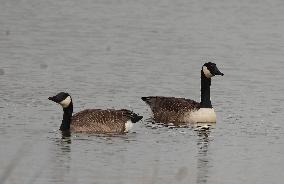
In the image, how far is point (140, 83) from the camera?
25.1 m

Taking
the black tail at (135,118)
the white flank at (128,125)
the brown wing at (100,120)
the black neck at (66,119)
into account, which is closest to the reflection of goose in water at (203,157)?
the black tail at (135,118)

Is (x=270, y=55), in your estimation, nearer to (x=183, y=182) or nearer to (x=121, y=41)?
(x=121, y=41)

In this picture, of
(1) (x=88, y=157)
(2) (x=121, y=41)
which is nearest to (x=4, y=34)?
(2) (x=121, y=41)

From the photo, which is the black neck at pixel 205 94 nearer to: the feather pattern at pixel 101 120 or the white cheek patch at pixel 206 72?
the white cheek patch at pixel 206 72

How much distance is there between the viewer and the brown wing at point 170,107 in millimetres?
22250

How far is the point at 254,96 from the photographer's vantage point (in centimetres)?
2402

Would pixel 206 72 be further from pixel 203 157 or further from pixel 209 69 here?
pixel 203 157

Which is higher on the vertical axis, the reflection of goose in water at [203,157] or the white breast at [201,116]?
the white breast at [201,116]

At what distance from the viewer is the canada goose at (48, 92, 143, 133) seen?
20.3 m

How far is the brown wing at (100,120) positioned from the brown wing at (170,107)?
1596 mm

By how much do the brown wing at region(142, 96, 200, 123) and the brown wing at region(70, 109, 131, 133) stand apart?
1.60 metres

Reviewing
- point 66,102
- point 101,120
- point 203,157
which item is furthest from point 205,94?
point 203,157

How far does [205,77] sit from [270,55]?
6.25m

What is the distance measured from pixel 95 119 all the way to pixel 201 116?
2.67 m
